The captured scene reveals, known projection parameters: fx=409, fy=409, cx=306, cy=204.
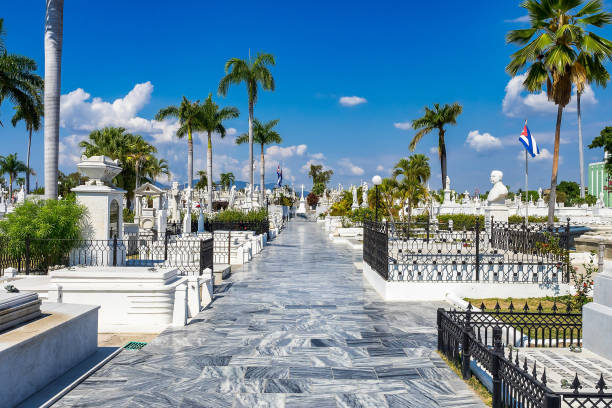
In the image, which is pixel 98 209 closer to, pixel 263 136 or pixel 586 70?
pixel 586 70

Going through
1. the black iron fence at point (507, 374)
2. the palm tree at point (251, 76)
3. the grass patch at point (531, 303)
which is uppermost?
the palm tree at point (251, 76)

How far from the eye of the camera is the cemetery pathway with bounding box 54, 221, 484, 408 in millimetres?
4445

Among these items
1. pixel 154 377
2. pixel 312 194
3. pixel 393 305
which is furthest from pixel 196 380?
pixel 312 194

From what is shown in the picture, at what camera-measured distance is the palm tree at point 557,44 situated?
612 inches

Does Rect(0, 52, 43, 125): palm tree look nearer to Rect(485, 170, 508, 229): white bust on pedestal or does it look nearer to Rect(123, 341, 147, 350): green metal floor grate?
Rect(123, 341, 147, 350): green metal floor grate

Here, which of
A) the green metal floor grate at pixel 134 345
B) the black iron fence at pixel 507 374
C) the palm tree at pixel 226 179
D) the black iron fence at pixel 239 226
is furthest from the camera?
the palm tree at pixel 226 179

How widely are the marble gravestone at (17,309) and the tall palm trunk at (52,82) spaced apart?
9.82 m

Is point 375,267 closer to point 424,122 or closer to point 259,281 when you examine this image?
point 259,281

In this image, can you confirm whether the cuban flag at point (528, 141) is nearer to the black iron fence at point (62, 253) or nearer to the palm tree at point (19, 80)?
the black iron fence at point (62, 253)

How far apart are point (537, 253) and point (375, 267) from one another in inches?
163

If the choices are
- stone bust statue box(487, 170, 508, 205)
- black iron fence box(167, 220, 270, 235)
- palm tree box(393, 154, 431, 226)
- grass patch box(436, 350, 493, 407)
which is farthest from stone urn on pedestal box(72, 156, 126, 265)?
palm tree box(393, 154, 431, 226)

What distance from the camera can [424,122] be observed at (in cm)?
3972

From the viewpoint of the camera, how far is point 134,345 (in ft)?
20.5

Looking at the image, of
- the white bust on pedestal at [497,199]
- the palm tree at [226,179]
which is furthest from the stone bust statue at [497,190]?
the palm tree at [226,179]
